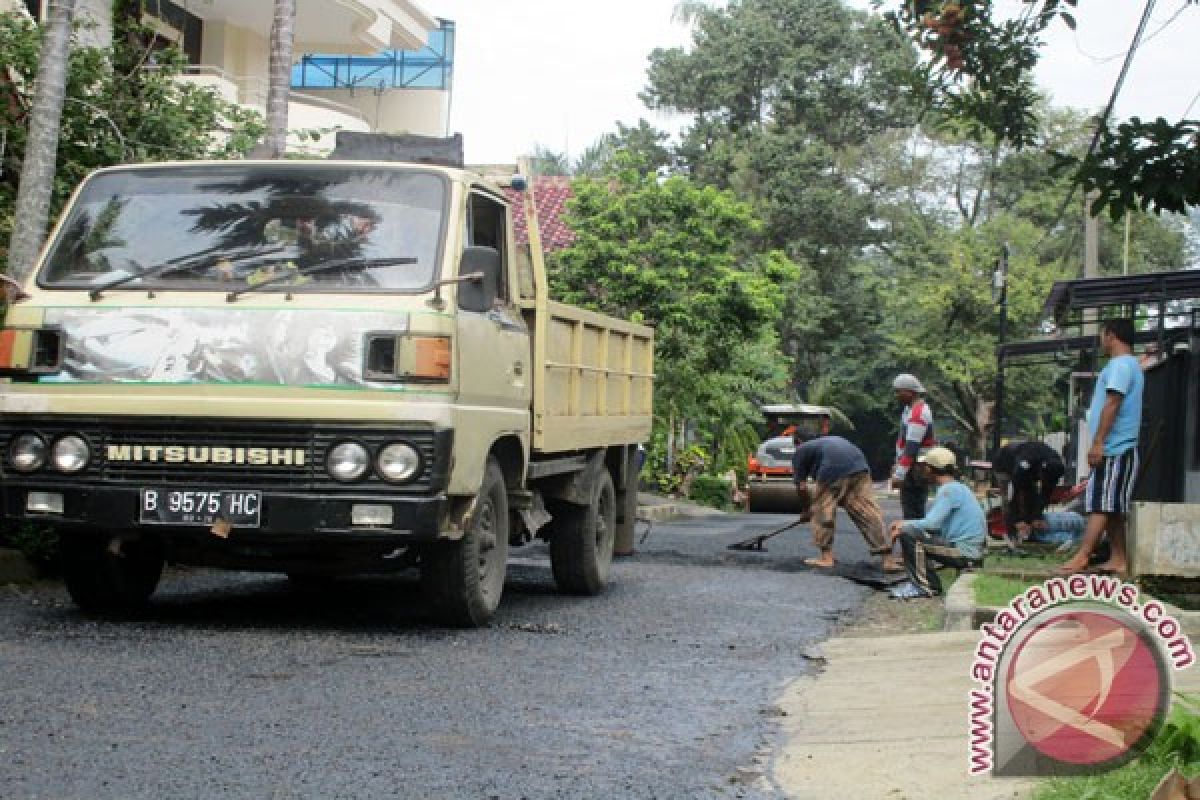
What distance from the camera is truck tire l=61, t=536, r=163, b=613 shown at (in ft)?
25.7

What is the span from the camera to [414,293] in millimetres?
7488

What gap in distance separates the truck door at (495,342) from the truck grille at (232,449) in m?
0.52

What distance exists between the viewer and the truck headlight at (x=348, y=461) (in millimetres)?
7211

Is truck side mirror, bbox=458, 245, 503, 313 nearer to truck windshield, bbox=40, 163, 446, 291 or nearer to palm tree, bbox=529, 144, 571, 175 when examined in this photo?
truck windshield, bbox=40, 163, 446, 291

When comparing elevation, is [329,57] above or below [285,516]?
above

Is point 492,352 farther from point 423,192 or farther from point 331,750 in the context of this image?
point 331,750

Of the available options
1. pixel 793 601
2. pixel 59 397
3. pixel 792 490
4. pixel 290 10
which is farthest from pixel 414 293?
pixel 792 490

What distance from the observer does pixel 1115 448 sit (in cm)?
972

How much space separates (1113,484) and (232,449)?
533 centimetres

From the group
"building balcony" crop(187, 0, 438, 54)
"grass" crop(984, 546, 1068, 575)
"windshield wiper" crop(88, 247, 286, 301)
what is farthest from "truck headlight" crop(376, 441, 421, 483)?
"building balcony" crop(187, 0, 438, 54)

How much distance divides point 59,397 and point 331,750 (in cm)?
323

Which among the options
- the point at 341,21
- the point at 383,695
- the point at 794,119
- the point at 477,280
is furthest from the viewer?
the point at 794,119

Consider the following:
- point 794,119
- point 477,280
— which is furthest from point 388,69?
point 477,280

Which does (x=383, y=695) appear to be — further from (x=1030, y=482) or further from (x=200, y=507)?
(x=1030, y=482)
